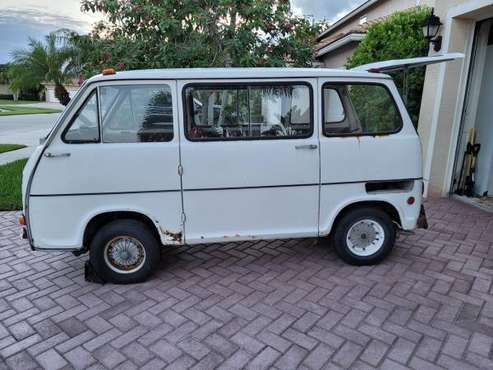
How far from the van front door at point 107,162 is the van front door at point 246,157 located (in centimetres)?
21

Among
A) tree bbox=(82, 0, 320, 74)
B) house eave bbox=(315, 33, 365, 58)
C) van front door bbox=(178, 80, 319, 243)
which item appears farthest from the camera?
house eave bbox=(315, 33, 365, 58)

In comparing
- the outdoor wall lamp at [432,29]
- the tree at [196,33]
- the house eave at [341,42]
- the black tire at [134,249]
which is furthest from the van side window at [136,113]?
the house eave at [341,42]

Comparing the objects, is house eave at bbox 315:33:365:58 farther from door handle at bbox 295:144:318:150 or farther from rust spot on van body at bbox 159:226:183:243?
rust spot on van body at bbox 159:226:183:243

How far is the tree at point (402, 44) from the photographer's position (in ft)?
22.3

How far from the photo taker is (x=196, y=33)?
6230 mm

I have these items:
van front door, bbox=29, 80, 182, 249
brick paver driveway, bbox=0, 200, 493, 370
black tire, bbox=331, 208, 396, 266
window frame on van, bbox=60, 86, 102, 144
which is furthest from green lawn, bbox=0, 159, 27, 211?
black tire, bbox=331, 208, 396, 266

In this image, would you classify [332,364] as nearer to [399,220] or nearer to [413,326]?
[413,326]

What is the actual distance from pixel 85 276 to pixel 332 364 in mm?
2582

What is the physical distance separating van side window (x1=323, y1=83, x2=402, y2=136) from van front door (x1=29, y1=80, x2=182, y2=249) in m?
1.64

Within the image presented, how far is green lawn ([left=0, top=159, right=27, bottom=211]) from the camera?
6.28 metres

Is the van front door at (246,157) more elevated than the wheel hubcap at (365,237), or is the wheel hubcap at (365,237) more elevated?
the van front door at (246,157)

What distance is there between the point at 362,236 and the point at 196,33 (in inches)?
169

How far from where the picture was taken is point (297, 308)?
3340 mm

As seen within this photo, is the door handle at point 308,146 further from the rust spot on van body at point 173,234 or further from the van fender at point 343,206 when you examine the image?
the rust spot on van body at point 173,234
